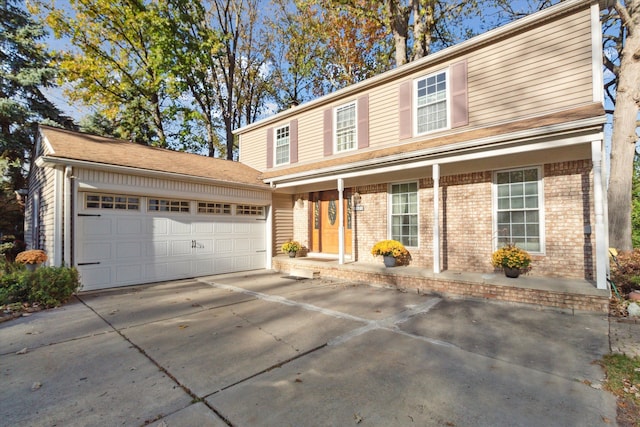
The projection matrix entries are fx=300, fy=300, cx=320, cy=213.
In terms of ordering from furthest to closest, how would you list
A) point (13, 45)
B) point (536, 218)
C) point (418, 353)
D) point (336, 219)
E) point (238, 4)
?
1. point (238, 4)
2. point (13, 45)
3. point (336, 219)
4. point (536, 218)
5. point (418, 353)

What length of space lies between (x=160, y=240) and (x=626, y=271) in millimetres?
10670

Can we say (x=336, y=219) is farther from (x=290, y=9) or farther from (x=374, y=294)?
(x=290, y=9)

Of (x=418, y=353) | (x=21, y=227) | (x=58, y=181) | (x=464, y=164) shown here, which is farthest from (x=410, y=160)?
(x=21, y=227)

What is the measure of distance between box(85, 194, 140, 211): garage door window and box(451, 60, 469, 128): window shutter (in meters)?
8.20

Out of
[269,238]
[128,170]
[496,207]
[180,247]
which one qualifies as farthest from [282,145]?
[496,207]

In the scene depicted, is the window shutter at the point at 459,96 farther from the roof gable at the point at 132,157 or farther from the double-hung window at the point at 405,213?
the roof gable at the point at 132,157

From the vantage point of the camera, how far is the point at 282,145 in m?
11.5

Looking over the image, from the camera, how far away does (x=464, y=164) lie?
707 centimetres

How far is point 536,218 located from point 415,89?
4434mm

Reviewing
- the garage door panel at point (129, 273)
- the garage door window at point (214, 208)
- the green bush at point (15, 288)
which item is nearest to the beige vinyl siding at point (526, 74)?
the garage door window at point (214, 208)

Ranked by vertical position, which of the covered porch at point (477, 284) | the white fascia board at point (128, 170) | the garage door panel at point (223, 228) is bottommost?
the covered porch at point (477, 284)

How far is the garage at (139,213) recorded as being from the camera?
6488mm

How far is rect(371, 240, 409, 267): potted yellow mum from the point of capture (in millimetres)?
7805

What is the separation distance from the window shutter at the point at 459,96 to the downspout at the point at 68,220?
29.1 feet
